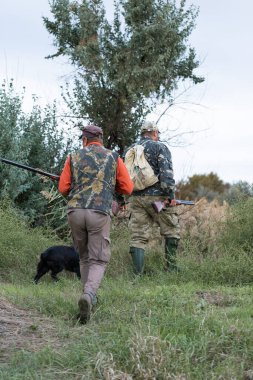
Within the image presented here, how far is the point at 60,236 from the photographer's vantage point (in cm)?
1338

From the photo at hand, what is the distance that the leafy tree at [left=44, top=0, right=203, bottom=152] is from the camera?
1764 cm

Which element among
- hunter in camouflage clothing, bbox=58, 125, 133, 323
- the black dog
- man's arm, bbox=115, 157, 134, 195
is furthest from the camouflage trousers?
hunter in camouflage clothing, bbox=58, 125, 133, 323

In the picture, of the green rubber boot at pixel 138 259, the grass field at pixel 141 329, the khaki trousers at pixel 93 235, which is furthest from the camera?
the green rubber boot at pixel 138 259

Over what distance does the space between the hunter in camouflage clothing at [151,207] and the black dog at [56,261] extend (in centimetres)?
90

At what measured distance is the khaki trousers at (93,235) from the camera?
702cm

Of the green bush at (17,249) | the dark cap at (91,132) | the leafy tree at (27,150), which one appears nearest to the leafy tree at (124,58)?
the leafy tree at (27,150)

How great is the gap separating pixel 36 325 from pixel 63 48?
13.5 meters

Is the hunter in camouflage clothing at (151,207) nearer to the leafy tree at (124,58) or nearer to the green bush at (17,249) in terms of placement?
the green bush at (17,249)

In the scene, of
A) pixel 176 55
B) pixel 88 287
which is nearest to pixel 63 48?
pixel 176 55

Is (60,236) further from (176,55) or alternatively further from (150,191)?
(176,55)

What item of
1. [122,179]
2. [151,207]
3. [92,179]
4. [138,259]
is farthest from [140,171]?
[92,179]

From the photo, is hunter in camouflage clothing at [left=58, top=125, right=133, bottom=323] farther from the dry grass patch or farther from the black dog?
the black dog

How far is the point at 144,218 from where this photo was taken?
9.77 m

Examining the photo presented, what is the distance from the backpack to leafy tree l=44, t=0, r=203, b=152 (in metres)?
7.94
